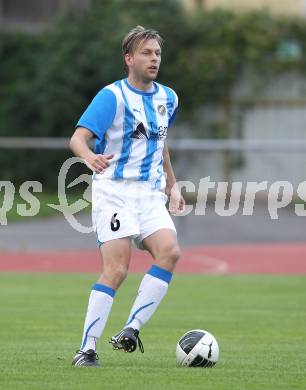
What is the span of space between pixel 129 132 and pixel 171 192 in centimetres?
76

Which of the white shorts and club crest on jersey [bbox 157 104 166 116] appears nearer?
the white shorts

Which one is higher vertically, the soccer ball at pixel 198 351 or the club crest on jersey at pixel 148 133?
the club crest on jersey at pixel 148 133

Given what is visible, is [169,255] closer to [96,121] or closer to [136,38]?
[96,121]

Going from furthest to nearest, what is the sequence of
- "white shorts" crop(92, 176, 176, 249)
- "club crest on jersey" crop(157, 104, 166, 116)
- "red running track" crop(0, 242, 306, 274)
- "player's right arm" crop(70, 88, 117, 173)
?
"red running track" crop(0, 242, 306, 274) < "club crest on jersey" crop(157, 104, 166, 116) < "white shorts" crop(92, 176, 176, 249) < "player's right arm" crop(70, 88, 117, 173)

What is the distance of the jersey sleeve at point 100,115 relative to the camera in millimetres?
7664

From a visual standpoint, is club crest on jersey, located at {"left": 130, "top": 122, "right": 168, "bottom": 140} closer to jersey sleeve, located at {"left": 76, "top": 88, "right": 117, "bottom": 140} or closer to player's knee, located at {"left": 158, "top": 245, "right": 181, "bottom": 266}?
jersey sleeve, located at {"left": 76, "top": 88, "right": 117, "bottom": 140}

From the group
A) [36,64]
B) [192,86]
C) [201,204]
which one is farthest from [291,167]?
[36,64]

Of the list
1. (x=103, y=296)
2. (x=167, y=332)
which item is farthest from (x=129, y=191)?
(x=167, y=332)

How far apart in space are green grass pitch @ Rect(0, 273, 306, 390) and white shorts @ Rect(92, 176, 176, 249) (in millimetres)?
891

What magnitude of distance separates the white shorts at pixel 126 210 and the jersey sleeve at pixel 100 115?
36 cm

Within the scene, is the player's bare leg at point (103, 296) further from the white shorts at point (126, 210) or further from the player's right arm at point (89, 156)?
the player's right arm at point (89, 156)

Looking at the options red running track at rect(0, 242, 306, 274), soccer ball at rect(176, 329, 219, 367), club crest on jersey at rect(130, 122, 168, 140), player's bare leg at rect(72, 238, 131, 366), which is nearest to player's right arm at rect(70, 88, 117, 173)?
club crest on jersey at rect(130, 122, 168, 140)

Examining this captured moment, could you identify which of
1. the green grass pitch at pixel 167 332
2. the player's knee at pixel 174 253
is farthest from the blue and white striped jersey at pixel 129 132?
the green grass pitch at pixel 167 332

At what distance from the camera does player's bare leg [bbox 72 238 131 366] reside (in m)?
7.61
